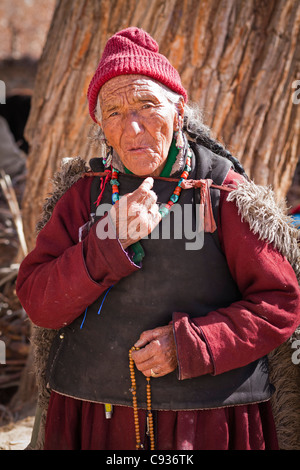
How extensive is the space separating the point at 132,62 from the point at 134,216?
0.50 m

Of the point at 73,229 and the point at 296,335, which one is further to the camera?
the point at 296,335

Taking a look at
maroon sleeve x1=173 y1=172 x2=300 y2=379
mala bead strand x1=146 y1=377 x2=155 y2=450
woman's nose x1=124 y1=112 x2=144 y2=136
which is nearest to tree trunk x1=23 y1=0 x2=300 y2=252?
woman's nose x1=124 y1=112 x2=144 y2=136

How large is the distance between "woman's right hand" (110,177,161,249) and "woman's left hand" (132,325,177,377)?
29 cm

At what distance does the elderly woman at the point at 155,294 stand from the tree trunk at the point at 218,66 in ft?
3.27

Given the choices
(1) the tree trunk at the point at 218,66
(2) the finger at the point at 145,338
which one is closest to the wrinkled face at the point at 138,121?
(2) the finger at the point at 145,338

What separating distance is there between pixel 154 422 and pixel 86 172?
2.96ft

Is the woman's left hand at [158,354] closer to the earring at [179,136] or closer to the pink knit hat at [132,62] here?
the earring at [179,136]

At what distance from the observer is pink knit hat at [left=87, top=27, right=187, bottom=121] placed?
1.50 m

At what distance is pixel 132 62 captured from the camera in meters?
1.49

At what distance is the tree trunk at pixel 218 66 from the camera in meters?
2.48
